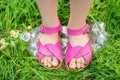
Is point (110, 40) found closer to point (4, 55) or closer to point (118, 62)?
point (118, 62)

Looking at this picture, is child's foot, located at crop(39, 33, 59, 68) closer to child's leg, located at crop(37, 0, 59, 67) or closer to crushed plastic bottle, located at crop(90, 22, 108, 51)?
child's leg, located at crop(37, 0, 59, 67)

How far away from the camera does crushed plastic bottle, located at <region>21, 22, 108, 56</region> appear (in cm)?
209

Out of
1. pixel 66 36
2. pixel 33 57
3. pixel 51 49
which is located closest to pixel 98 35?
pixel 66 36

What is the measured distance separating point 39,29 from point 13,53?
244mm

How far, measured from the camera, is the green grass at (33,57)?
1947mm

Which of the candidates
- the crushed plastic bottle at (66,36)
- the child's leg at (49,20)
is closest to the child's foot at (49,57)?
the child's leg at (49,20)

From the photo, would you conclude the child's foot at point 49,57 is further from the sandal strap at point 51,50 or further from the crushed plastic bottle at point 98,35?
the crushed plastic bottle at point 98,35

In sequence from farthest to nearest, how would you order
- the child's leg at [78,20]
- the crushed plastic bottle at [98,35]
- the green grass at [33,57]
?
the crushed plastic bottle at [98,35] < the green grass at [33,57] < the child's leg at [78,20]

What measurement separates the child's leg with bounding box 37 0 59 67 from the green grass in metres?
0.06

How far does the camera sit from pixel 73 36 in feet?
6.39

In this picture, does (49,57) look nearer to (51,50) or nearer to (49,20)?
(51,50)

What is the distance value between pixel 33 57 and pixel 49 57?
11 centimetres

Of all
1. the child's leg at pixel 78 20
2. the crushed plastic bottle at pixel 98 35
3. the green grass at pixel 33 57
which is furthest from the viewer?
the crushed plastic bottle at pixel 98 35

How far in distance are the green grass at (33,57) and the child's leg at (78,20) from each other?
66 mm
